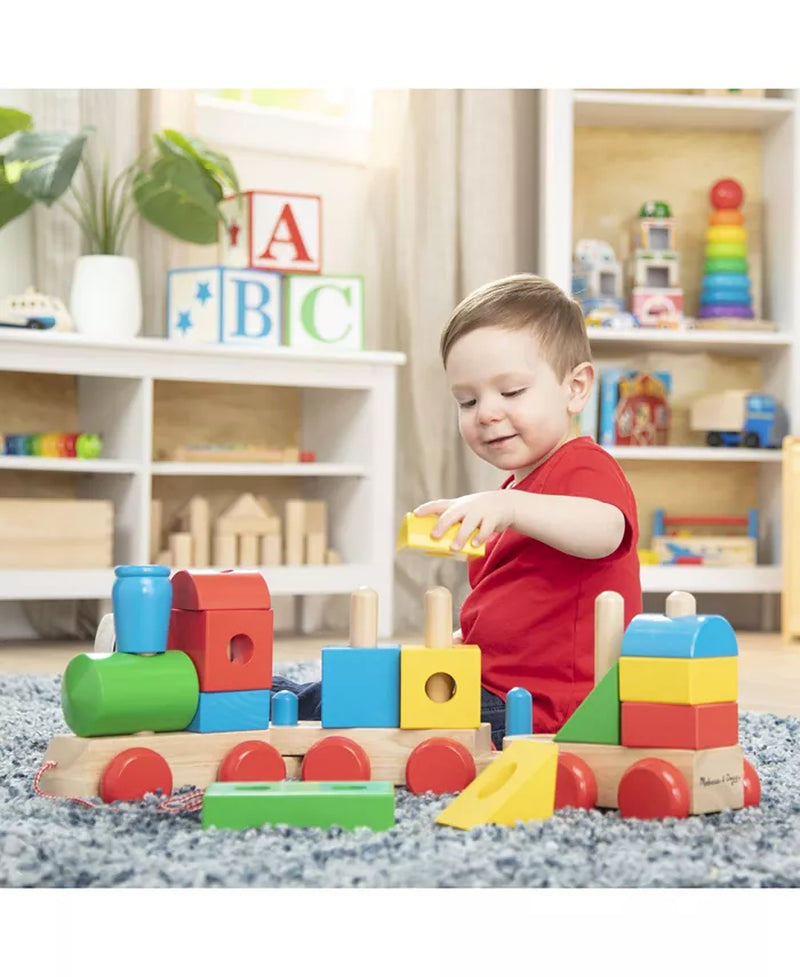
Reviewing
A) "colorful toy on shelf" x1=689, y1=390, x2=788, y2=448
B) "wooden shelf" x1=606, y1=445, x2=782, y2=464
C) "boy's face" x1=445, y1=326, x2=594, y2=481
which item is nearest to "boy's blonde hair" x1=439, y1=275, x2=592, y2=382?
"boy's face" x1=445, y1=326, x2=594, y2=481

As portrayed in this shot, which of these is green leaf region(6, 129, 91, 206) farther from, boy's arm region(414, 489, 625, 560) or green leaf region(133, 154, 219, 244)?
boy's arm region(414, 489, 625, 560)

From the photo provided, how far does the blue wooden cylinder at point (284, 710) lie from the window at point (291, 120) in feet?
6.06

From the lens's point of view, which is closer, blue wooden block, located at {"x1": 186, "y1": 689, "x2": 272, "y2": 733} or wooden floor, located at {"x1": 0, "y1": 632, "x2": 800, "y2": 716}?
A: blue wooden block, located at {"x1": 186, "y1": 689, "x2": 272, "y2": 733}

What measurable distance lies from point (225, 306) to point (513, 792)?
5.43 feet

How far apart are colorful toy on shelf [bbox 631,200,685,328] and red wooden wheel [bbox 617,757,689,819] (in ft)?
6.24

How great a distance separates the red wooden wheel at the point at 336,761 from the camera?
3.34ft

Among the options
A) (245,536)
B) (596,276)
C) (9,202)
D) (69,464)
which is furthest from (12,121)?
(596,276)

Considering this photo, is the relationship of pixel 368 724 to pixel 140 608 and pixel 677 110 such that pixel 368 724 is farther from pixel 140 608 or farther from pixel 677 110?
pixel 677 110

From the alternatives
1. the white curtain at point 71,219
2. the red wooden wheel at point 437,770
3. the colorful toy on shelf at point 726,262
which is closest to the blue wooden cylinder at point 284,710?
the red wooden wheel at point 437,770

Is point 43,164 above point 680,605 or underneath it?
above

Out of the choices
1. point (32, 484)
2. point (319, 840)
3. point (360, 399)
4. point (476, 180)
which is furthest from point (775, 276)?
point (319, 840)

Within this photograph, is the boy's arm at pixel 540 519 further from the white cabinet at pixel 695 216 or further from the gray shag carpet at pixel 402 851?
the white cabinet at pixel 695 216

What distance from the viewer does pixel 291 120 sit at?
2729 mm

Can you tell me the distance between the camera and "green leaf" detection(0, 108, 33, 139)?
7.52ft
